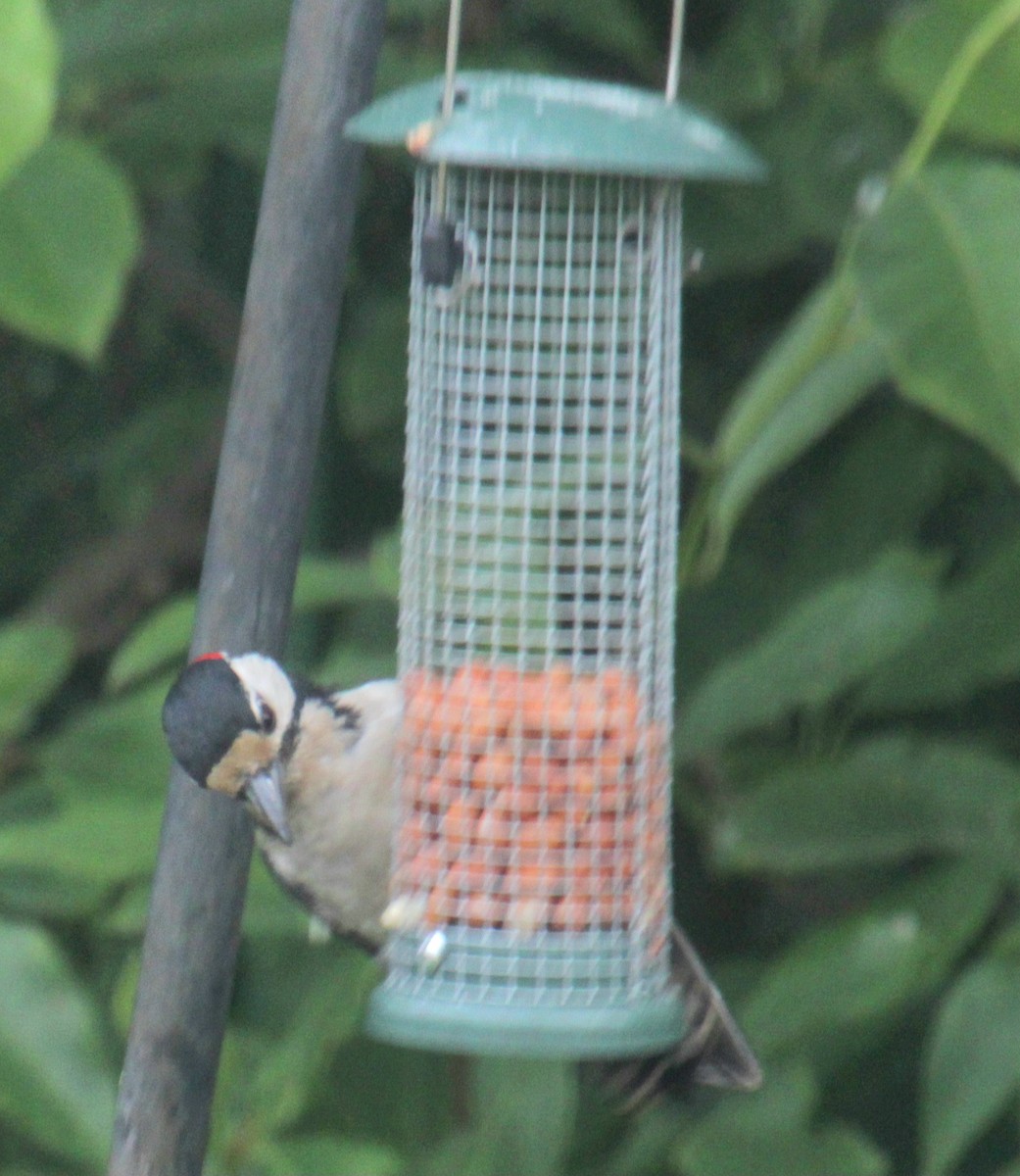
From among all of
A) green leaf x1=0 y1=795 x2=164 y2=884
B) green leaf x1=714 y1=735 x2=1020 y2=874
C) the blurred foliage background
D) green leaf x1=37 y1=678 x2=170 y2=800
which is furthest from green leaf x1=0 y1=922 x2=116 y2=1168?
green leaf x1=714 y1=735 x2=1020 y2=874

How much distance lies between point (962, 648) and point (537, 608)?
1.12m

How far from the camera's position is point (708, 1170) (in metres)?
2.89

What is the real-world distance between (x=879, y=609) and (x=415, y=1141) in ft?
3.94

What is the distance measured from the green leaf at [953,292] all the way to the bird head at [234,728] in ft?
2.79

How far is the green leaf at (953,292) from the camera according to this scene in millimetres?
2430

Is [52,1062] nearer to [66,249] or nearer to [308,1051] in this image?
[308,1051]

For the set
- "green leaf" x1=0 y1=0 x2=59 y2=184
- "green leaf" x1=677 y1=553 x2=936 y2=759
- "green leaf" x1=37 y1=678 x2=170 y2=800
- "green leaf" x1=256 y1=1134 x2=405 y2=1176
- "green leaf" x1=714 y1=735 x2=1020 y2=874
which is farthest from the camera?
"green leaf" x1=714 y1=735 x2=1020 y2=874

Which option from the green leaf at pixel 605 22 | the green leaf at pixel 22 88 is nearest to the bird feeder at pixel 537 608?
the green leaf at pixel 22 88

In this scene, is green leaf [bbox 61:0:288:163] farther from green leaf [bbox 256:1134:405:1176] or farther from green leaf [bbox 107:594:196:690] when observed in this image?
green leaf [bbox 256:1134:405:1176]

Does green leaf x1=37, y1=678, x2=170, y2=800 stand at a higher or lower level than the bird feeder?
lower

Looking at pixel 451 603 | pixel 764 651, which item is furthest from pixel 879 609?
pixel 451 603

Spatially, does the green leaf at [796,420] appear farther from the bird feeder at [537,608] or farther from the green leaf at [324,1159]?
the green leaf at [324,1159]

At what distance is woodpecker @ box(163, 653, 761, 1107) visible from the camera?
2502 mm

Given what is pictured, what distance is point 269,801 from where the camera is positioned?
231 centimetres
